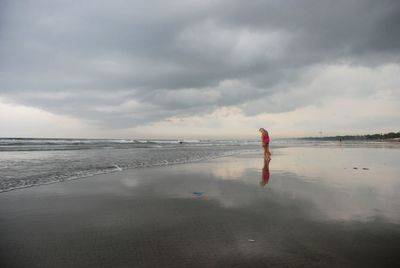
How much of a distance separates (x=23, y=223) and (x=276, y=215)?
4.94 m

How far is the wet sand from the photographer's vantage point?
11.6 feet

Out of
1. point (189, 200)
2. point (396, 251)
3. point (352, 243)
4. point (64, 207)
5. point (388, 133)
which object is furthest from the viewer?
point (388, 133)

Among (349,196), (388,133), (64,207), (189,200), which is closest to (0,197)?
(64,207)

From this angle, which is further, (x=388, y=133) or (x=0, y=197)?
(x=388, y=133)

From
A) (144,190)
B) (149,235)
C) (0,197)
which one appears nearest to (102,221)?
(149,235)

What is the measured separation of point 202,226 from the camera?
482cm

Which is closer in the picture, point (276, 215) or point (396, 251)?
point (396, 251)

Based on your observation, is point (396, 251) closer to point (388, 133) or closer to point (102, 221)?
point (102, 221)

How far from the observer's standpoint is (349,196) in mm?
7051

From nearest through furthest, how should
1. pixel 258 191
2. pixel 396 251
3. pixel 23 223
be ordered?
pixel 396 251
pixel 23 223
pixel 258 191

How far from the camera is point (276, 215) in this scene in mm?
5398

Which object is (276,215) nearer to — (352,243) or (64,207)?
(352,243)

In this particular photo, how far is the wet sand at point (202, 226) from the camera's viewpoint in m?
3.54

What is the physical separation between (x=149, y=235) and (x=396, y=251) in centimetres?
362
